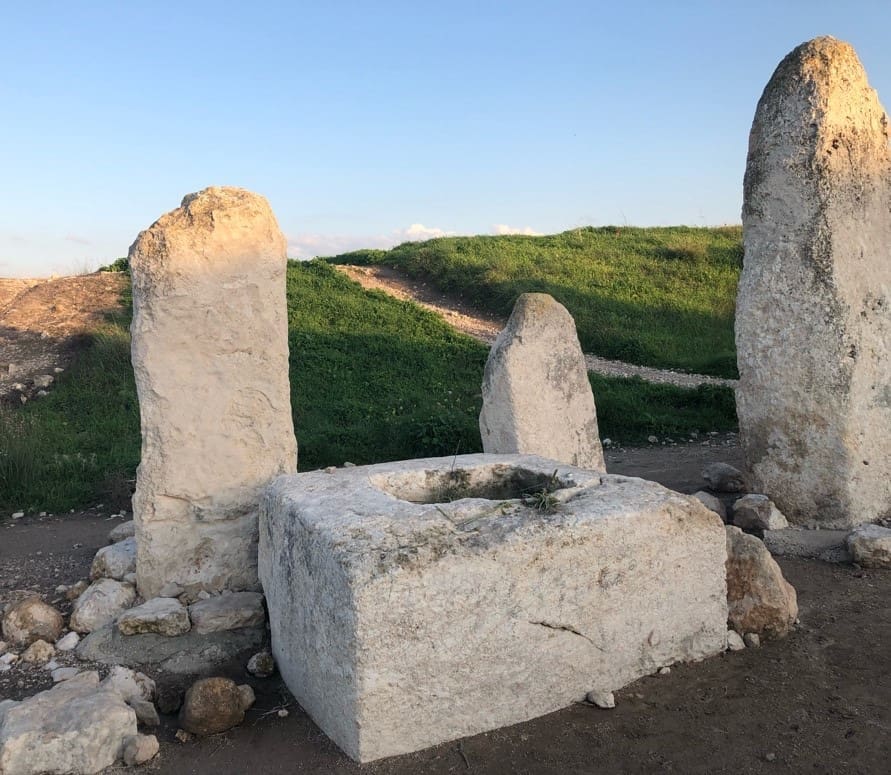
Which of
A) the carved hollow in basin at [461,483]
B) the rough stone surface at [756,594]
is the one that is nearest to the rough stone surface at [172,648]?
the carved hollow in basin at [461,483]

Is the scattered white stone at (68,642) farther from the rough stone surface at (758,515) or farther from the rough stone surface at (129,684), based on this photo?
the rough stone surface at (758,515)

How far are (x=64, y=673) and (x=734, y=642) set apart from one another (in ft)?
11.7

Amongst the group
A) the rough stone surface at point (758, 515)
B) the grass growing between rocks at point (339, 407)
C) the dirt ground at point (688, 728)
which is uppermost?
the grass growing between rocks at point (339, 407)

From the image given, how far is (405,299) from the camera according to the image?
58.3 feet

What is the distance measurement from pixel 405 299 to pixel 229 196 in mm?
12495

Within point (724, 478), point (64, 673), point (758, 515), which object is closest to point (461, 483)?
point (64, 673)

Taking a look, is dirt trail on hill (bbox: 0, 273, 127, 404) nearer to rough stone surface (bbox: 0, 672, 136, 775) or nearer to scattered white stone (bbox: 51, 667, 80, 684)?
scattered white stone (bbox: 51, 667, 80, 684)

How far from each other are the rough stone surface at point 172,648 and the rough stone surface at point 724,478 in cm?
471

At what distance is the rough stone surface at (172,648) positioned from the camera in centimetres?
457

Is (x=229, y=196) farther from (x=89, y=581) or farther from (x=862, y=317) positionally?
(x=862, y=317)

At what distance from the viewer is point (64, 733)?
3639 millimetres

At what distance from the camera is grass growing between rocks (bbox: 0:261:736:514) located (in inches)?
340

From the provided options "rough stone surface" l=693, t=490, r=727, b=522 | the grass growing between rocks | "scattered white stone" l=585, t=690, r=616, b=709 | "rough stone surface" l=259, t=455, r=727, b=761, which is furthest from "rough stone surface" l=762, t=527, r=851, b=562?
the grass growing between rocks

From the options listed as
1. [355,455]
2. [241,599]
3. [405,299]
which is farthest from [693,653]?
[405,299]
